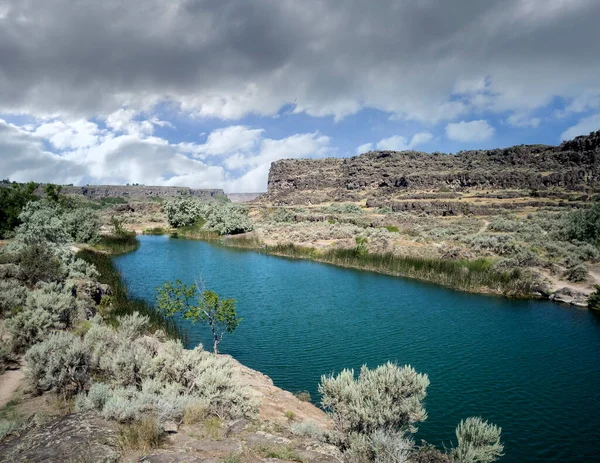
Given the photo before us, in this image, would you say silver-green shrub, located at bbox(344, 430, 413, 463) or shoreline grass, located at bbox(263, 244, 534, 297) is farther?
shoreline grass, located at bbox(263, 244, 534, 297)

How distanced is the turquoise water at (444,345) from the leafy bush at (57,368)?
819 cm

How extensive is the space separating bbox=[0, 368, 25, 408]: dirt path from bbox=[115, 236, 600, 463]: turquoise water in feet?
30.2

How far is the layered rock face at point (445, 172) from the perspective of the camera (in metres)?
93.6

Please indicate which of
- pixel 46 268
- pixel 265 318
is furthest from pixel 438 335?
pixel 46 268

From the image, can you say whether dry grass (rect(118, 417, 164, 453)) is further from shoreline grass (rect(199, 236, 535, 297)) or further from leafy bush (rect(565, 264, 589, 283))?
leafy bush (rect(565, 264, 589, 283))

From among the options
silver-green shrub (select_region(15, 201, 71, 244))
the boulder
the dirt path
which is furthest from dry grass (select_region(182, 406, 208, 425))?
the boulder

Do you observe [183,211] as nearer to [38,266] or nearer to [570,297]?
[38,266]

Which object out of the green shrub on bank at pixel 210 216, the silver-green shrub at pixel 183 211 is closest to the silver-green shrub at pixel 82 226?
the green shrub on bank at pixel 210 216

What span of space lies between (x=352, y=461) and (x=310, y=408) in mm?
5929

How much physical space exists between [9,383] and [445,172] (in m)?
127

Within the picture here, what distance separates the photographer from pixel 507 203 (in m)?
80.1

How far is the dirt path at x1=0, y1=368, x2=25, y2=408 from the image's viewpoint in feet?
31.0

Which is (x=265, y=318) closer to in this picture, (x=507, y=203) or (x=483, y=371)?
(x=483, y=371)

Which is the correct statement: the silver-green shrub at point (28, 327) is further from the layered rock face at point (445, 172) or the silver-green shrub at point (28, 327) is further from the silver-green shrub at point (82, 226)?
the layered rock face at point (445, 172)
